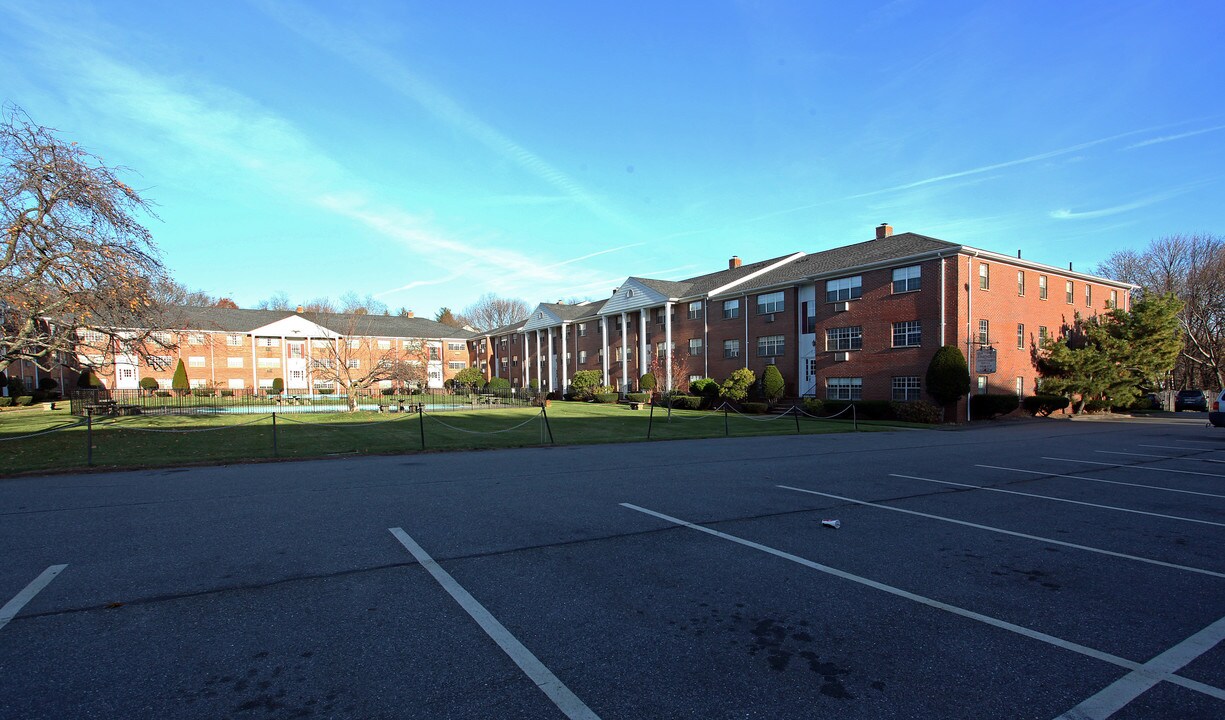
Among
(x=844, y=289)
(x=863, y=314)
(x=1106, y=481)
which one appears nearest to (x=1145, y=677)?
(x=1106, y=481)

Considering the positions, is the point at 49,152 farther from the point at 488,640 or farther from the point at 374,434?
the point at 488,640

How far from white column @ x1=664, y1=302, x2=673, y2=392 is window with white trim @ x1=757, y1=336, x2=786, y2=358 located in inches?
266

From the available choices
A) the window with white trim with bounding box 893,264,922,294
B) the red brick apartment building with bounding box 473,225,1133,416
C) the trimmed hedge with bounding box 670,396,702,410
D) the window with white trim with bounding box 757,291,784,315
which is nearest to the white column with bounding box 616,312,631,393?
the red brick apartment building with bounding box 473,225,1133,416

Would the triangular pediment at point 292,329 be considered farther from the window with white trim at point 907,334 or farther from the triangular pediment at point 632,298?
the window with white trim at point 907,334

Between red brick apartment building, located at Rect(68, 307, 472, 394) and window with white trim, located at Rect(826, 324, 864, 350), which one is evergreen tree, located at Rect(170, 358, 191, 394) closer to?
red brick apartment building, located at Rect(68, 307, 472, 394)

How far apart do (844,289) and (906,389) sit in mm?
6329

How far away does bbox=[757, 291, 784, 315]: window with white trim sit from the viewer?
120ft

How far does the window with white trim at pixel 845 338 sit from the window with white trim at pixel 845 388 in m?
1.71

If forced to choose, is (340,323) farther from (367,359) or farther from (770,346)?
(770,346)

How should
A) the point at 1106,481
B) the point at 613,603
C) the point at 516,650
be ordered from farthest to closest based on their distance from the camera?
the point at 1106,481
the point at 613,603
the point at 516,650

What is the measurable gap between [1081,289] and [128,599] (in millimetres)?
44794

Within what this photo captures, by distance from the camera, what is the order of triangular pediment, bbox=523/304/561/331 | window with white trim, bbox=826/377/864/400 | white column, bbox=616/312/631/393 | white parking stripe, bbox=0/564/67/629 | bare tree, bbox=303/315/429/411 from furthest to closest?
triangular pediment, bbox=523/304/561/331
white column, bbox=616/312/631/393
bare tree, bbox=303/315/429/411
window with white trim, bbox=826/377/864/400
white parking stripe, bbox=0/564/67/629

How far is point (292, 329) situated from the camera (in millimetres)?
57156

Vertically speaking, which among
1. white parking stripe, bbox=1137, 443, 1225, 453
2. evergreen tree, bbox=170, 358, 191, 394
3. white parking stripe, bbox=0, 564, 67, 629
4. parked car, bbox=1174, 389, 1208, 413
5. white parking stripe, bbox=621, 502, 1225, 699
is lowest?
parked car, bbox=1174, 389, 1208, 413
